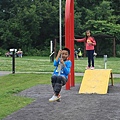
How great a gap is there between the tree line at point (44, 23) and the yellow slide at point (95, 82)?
39.0 metres

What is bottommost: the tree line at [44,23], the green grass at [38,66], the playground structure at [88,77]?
the green grass at [38,66]

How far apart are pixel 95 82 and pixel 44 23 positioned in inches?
1760

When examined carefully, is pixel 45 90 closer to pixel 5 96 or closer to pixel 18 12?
pixel 5 96

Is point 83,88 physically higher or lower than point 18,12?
lower

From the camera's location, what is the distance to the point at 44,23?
5622 centimetres

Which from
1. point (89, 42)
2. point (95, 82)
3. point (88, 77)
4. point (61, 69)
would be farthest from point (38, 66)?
point (61, 69)

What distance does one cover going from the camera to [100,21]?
52.7 metres

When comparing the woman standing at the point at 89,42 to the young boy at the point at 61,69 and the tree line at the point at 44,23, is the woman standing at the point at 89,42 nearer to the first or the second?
the young boy at the point at 61,69

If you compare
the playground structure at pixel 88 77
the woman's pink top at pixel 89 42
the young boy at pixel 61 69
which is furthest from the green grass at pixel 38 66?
the young boy at pixel 61 69

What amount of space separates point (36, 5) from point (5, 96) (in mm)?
47521

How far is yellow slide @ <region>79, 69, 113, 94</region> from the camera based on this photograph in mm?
11531

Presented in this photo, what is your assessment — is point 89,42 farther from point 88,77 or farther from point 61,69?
point 61,69

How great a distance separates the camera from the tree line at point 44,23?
5319 centimetres

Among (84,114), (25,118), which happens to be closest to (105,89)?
(84,114)
